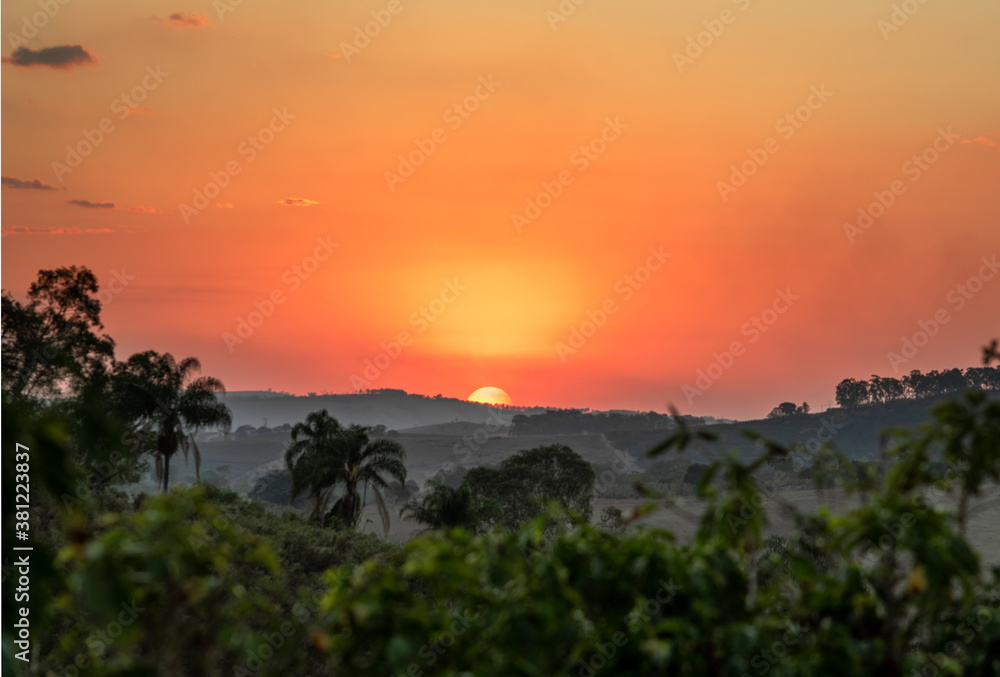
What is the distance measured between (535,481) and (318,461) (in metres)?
32.2

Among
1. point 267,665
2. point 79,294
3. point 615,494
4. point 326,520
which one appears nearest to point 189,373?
point 79,294

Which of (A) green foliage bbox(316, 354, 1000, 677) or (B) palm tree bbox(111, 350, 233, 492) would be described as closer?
(A) green foliage bbox(316, 354, 1000, 677)

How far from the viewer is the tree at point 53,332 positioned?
41.3 metres

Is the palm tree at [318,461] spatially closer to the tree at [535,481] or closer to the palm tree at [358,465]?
the palm tree at [358,465]

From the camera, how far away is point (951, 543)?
16.9 ft

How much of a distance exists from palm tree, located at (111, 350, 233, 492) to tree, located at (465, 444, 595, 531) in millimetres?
29097

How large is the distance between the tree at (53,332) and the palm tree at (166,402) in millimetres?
1825

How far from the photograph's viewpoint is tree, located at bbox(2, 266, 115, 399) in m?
41.3

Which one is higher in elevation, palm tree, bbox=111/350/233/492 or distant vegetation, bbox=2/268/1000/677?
palm tree, bbox=111/350/233/492

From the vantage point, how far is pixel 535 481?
7706cm

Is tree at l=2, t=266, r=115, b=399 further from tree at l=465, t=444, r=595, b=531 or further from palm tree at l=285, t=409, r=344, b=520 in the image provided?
tree at l=465, t=444, r=595, b=531

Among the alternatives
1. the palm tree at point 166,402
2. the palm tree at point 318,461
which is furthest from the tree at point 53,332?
→ the palm tree at point 318,461

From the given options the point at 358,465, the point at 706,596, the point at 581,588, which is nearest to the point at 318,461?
the point at 358,465

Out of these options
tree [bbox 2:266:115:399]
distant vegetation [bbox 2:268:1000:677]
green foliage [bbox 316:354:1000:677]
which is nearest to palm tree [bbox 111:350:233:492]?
tree [bbox 2:266:115:399]
